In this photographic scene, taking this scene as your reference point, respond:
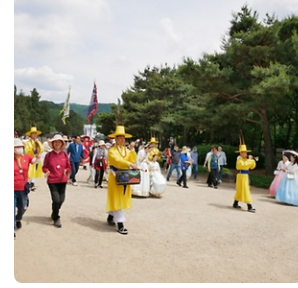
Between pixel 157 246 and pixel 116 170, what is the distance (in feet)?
4.65

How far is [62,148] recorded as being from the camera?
562 centimetres

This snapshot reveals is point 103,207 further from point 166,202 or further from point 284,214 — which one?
point 284,214

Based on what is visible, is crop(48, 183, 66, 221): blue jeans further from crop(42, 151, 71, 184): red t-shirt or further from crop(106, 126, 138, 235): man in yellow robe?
crop(106, 126, 138, 235): man in yellow robe

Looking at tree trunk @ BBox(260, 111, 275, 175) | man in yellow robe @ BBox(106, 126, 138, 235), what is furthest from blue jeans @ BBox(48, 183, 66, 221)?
tree trunk @ BBox(260, 111, 275, 175)

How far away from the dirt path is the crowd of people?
0.45 m

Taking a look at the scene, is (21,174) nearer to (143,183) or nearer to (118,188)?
(118,188)

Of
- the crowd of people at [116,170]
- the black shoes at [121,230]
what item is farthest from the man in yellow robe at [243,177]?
the black shoes at [121,230]

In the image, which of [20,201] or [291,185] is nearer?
[20,201]

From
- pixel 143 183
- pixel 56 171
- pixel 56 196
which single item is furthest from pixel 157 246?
pixel 143 183

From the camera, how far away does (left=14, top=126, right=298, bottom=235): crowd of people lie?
5152 mm

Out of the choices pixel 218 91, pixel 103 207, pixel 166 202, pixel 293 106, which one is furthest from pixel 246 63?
pixel 103 207

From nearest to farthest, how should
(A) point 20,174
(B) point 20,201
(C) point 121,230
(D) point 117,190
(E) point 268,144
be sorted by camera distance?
(A) point 20,174
(B) point 20,201
(C) point 121,230
(D) point 117,190
(E) point 268,144

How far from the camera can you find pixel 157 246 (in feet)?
15.8

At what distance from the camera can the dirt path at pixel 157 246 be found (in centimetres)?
380
